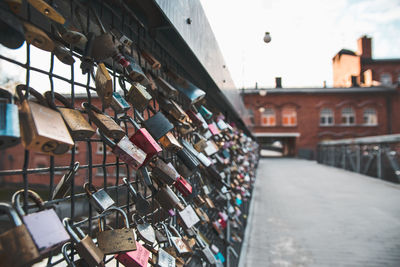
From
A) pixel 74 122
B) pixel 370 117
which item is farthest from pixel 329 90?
pixel 74 122

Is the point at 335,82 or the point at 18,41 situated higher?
the point at 335,82

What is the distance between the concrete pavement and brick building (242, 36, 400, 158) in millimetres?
17673

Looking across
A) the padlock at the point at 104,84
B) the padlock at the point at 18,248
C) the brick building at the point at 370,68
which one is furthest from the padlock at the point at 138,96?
the brick building at the point at 370,68

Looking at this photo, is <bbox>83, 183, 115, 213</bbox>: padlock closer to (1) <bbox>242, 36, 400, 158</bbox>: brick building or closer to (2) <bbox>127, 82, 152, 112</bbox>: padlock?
(2) <bbox>127, 82, 152, 112</bbox>: padlock

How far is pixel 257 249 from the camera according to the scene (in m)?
2.87

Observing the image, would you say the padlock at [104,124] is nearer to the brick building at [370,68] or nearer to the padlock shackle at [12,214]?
the padlock shackle at [12,214]

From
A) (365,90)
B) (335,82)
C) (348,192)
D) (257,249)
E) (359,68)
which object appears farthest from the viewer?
(335,82)

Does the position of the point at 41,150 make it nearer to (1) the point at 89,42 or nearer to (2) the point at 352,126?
(1) the point at 89,42

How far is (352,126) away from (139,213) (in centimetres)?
2599

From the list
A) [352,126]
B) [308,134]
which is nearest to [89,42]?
[308,134]

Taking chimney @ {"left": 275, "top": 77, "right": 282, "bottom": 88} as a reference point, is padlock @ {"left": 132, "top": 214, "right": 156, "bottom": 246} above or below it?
below

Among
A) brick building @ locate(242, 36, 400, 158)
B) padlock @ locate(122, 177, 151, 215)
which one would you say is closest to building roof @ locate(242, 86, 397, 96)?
brick building @ locate(242, 36, 400, 158)

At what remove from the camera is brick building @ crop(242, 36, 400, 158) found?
22.9 m

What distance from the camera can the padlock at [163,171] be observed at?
0.79 m
